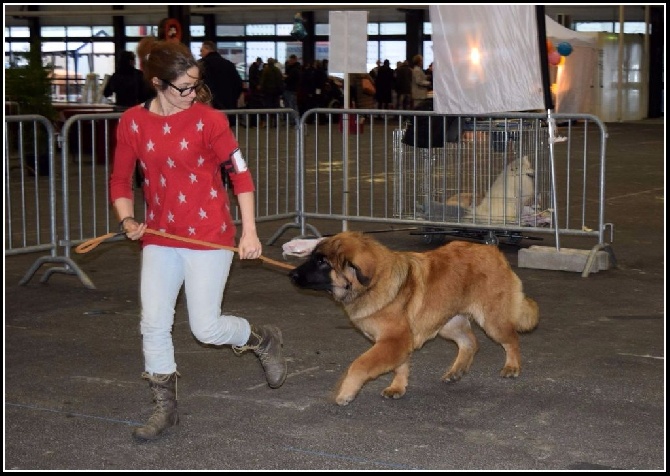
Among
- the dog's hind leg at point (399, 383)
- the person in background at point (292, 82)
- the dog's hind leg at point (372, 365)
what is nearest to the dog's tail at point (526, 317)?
the dog's hind leg at point (399, 383)

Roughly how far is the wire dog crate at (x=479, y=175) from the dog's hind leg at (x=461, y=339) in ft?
12.4

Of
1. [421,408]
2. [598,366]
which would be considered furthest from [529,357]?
[421,408]

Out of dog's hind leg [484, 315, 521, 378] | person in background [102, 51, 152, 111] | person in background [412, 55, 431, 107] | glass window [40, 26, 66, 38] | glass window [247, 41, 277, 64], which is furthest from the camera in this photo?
glass window [40, 26, 66, 38]

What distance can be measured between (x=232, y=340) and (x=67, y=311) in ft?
9.20

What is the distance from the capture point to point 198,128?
14.9 feet

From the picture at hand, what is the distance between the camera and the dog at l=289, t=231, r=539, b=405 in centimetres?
494

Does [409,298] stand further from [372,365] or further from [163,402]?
[163,402]

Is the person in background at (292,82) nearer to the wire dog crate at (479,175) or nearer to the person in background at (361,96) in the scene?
the person in background at (361,96)

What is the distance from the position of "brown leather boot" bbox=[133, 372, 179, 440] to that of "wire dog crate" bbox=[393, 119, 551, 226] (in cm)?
527

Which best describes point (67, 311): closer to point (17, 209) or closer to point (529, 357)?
point (529, 357)

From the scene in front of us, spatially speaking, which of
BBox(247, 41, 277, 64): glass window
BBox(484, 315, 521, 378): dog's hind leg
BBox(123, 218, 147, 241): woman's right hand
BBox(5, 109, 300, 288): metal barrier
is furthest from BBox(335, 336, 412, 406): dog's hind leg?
BBox(247, 41, 277, 64): glass window

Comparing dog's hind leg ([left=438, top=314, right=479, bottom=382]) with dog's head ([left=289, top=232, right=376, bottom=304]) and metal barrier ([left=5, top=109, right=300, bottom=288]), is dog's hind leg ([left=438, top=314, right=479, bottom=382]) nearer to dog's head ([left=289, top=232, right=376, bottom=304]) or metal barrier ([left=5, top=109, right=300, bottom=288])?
dog's head ([left=289, top=232, right=376, bottom=304])

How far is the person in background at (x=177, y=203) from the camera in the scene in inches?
179

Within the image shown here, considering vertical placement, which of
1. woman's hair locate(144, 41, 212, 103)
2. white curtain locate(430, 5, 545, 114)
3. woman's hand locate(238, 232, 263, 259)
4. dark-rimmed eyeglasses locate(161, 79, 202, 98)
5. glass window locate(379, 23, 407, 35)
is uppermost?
glass window locate(379, 23, 407, 35)
